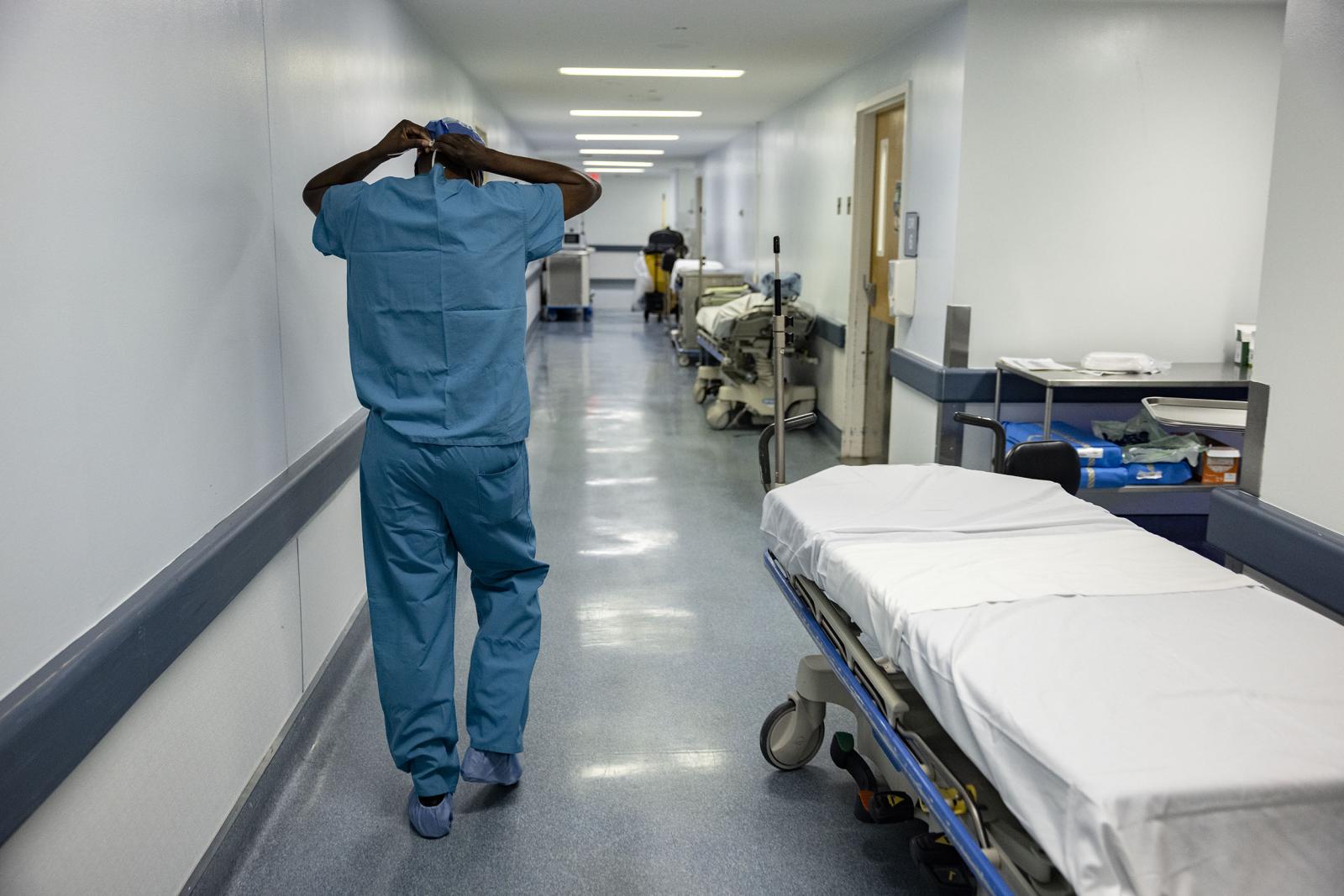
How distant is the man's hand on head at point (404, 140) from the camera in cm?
259

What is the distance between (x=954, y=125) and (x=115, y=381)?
4190 millimetres

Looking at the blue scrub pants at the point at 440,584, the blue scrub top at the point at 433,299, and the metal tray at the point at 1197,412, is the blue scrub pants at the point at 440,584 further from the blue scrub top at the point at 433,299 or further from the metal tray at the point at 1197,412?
the metal tray at the point at 1197,412

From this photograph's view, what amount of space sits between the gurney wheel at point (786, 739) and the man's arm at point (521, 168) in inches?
57.2

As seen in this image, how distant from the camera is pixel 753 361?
27.2ft

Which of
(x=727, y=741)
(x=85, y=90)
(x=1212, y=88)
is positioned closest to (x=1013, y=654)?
(x=727, y=741)

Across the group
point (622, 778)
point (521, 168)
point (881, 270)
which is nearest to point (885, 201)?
point (881, 270)

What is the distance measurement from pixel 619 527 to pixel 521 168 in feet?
9.73

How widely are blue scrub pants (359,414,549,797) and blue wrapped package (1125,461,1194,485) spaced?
3.05 meters

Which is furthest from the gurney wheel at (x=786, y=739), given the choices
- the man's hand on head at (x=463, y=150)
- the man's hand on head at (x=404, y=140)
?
the man's hand on head at (x=404, y=140)

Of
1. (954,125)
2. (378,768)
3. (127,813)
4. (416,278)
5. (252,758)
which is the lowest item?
(378,768)

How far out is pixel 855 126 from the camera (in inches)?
272

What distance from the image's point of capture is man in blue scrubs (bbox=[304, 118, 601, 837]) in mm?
2531

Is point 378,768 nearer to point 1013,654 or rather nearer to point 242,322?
point 242,322

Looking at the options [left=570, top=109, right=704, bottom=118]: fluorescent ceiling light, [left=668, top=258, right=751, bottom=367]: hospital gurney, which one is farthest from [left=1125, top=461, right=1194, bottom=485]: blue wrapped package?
[left=668, top=258, right=751, bottom=367]: hospital gurney
